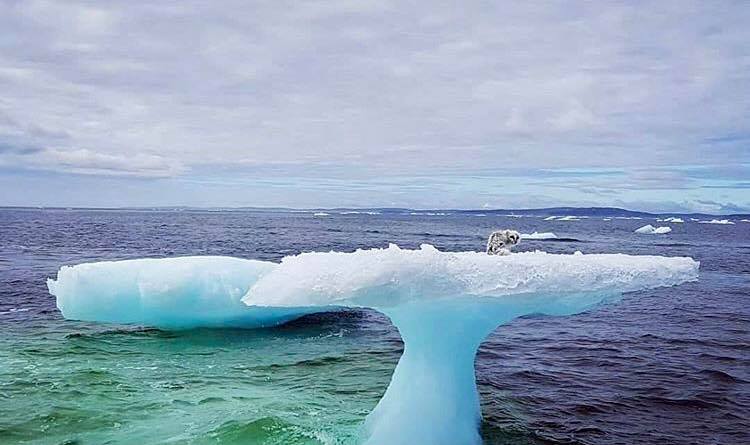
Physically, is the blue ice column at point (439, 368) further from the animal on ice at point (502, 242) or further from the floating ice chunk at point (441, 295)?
the animal on ice at point (502, 242)

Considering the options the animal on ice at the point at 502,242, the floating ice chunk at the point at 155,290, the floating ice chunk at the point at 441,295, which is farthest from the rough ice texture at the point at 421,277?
the floating ice chunk at the point at 155,290

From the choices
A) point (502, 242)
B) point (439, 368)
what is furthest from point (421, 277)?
point (502, 242)

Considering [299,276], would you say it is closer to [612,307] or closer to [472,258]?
[472,258]

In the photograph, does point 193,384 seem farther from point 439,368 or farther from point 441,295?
point 441,295

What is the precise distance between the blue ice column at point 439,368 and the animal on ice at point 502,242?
107cm

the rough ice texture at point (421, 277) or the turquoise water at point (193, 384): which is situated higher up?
the rough ice texture at point (421, 277)

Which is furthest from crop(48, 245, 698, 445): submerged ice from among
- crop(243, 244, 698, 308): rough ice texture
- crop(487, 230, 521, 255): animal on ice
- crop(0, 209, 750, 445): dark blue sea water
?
crop(0, 209, 750, 445): dark blue sea water

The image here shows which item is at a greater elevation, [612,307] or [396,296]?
[396,296]

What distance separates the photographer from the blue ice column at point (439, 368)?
26.0 feet

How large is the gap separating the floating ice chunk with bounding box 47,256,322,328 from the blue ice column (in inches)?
275

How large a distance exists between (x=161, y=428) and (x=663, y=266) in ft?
22.9

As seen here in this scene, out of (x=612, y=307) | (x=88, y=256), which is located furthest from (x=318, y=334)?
(x=88, y=256)

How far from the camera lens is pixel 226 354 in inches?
532

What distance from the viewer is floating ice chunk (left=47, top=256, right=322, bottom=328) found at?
1435cm
